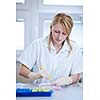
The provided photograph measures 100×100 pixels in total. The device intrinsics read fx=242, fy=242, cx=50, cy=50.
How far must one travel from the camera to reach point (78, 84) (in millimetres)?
1326

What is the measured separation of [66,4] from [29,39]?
0.91 feet

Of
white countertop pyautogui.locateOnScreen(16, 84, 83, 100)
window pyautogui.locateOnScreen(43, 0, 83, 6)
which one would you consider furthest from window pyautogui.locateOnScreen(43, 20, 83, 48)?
white countertop pyautogui.locateOnScreen(16, 84, 83, 100)

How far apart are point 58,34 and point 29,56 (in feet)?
0.66

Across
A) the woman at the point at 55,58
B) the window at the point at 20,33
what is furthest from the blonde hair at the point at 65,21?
the window at the point at 20,33

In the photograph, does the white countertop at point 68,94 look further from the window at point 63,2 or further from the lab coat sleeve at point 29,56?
the window at point 63,2

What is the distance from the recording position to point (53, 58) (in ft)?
4.33

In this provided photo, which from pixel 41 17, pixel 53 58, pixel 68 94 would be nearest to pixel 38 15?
pixel 41 17

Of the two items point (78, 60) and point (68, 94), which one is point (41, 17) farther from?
point (68, 94)
